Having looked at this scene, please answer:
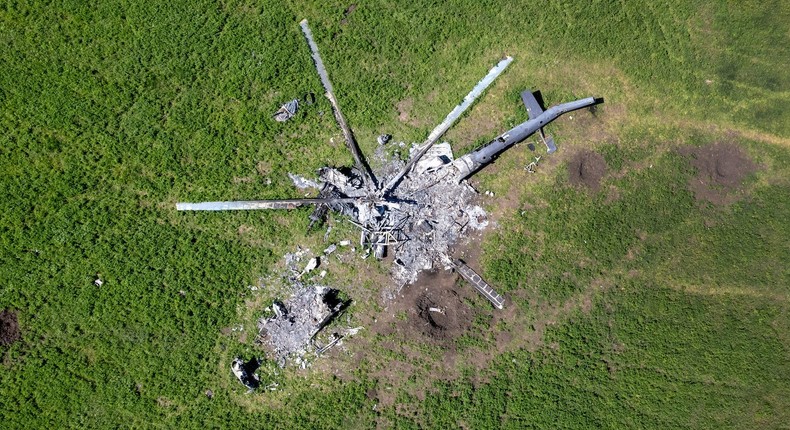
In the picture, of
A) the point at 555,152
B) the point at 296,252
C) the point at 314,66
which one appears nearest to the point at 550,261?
the point at 555,152

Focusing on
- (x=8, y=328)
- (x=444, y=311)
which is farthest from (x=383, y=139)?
(x=8, y=328)

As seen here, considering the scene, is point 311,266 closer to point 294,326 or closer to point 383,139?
point 294,326

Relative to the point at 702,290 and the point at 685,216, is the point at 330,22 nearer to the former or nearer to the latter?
the point at 685,216

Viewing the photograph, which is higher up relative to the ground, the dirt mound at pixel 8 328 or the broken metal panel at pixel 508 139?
the broken metal panel at pixel 508 139

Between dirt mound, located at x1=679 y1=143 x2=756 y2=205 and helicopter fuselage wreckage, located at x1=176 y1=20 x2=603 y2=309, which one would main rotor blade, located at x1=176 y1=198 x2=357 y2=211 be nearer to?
helicopter fuselage wreckage, located at x1=176 y1=20 x2=603 y2=309

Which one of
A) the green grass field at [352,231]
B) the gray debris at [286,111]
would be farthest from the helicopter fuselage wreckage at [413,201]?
the gray debris at [286,111]

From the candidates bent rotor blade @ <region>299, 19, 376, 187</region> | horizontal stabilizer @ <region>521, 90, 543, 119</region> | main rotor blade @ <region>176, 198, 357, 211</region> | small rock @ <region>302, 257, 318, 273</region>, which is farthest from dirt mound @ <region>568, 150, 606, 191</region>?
main rotor blade @ <region>176, 198, 357, 211</region>

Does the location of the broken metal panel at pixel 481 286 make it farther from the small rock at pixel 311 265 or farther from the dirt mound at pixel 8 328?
the dirt mound at pixel 8 328
